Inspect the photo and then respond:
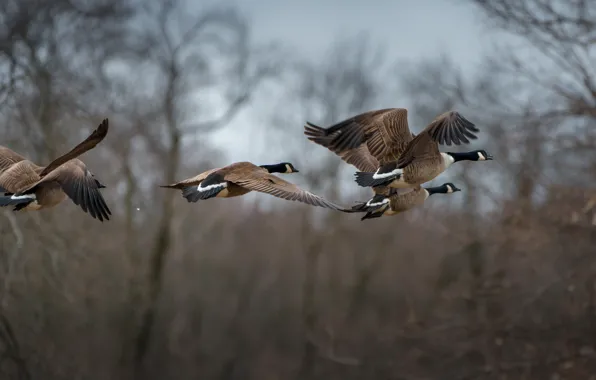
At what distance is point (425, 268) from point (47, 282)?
1338cm

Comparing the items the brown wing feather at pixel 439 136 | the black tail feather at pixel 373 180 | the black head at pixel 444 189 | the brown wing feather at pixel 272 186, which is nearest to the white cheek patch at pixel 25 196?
the brown wing feather at pixel 272 186

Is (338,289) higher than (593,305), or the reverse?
(593,305)

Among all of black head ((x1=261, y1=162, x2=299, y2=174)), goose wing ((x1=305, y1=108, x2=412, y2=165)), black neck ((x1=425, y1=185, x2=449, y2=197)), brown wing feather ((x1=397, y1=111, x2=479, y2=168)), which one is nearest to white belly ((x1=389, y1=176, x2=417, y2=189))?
brown wing feather ((x1=397, y1=111, x2=479, y2=168))

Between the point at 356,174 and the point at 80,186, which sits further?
the point at 356,174

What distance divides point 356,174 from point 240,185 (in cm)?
103

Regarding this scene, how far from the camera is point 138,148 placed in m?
24.9

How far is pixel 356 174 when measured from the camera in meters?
8.82

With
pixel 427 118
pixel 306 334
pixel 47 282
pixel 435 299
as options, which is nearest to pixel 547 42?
pixel 427 118

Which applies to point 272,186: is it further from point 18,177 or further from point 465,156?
point 18,177

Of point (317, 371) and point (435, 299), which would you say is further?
point (317, 371)

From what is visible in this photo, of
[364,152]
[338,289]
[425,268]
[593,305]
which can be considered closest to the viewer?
[364,152]

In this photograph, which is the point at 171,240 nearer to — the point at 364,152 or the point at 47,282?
the point at 47,282

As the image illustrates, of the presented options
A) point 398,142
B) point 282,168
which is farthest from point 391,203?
point 282,168

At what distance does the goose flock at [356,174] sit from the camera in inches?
318
